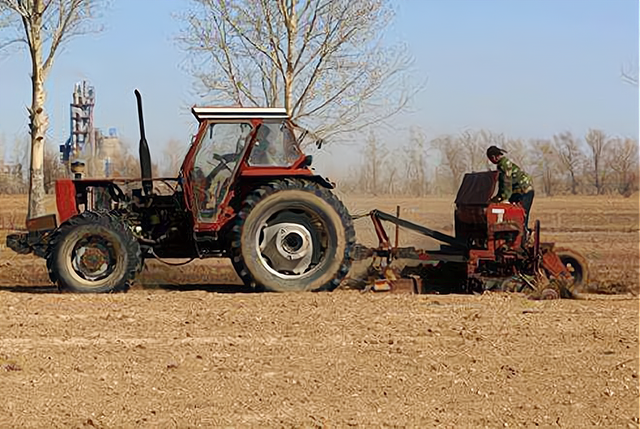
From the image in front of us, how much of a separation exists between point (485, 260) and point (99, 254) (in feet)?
14.4

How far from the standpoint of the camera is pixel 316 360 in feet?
23.3

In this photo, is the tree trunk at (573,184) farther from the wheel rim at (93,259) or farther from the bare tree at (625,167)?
the wheel rim at (93,259)

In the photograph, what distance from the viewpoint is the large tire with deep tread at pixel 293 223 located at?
35.7 ft

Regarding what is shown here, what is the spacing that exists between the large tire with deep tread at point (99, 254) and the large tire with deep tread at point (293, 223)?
3.85ft

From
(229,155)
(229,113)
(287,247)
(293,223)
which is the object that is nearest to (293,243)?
(287,247)

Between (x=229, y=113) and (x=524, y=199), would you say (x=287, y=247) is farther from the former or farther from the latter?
(x=524, y=199)

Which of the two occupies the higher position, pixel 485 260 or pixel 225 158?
pixel 225 158

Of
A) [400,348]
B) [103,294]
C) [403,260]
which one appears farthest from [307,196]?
[400,348]

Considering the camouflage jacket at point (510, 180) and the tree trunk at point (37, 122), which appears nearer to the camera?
the camouflage jacket at point (510, 180)

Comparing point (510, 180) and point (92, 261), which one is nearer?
point (92, 261)

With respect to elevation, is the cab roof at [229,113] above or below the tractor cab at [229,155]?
above

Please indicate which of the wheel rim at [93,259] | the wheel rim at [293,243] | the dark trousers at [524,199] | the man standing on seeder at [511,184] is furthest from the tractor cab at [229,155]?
the dark trousers at [524,199]

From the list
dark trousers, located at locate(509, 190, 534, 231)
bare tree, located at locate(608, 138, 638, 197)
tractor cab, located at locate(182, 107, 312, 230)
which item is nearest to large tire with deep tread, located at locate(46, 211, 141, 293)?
tractor cab, located at locate(182, 107, 312, 230)

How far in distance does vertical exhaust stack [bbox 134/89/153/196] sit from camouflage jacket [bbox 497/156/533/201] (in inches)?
162
